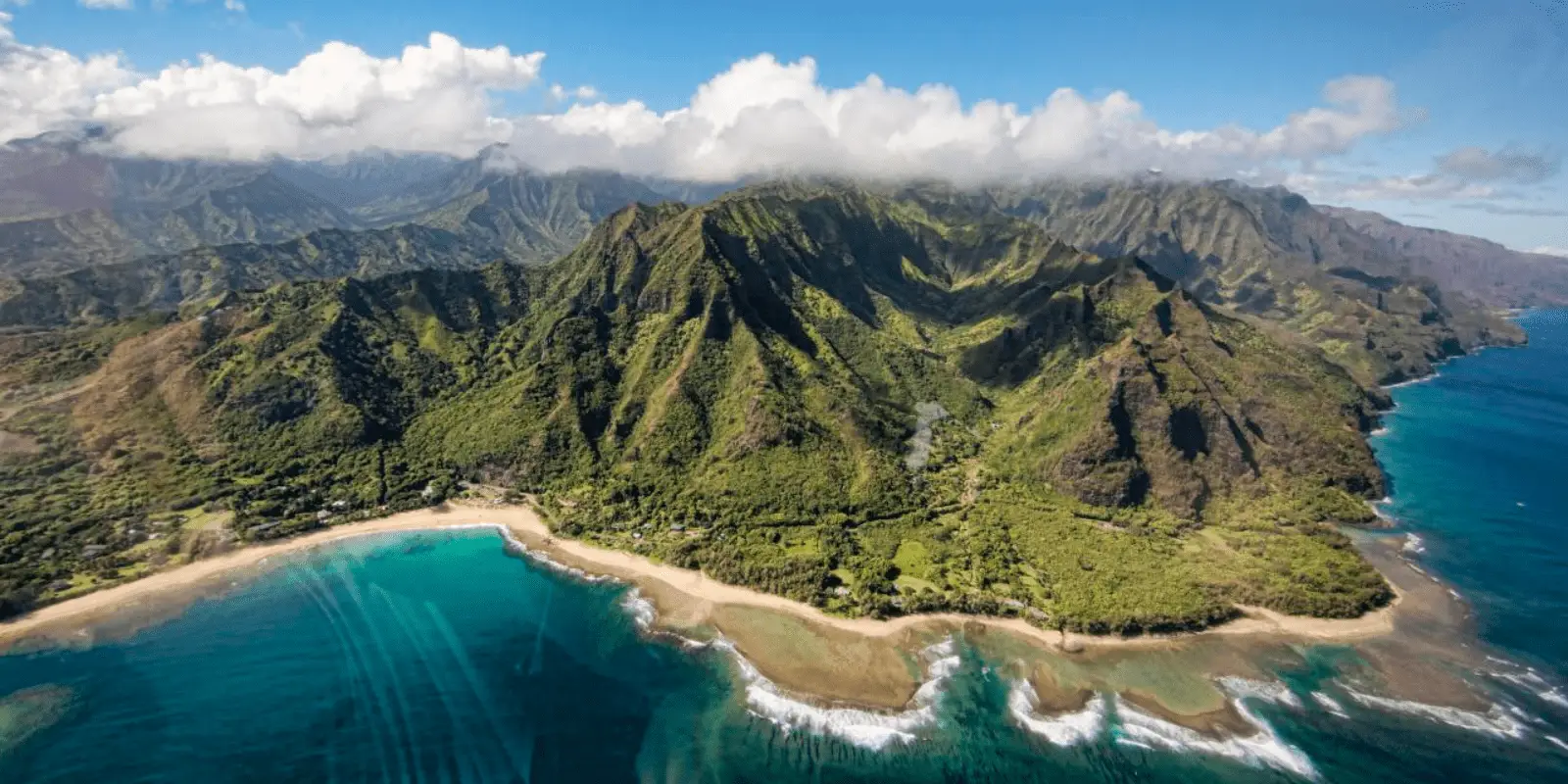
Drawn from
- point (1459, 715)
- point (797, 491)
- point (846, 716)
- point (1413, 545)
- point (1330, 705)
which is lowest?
point (846, 716)

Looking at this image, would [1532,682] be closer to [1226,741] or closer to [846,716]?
[1226,741]

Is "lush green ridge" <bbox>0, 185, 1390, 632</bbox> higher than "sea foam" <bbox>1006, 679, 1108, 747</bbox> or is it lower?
higher

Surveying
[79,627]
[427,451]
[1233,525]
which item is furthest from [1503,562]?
[79,627]

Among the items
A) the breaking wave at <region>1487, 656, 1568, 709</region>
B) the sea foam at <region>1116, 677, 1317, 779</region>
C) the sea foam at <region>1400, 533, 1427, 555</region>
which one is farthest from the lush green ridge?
the sea foam at <region>1116, 677, 1317, 779</region>

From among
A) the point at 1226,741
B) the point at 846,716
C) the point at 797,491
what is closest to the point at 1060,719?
the point at 1226,741

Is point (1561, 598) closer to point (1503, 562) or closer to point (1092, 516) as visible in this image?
point (1503, 562)

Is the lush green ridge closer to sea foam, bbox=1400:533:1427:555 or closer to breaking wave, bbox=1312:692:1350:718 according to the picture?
sea foam, bbox=1400:533:1427:555
